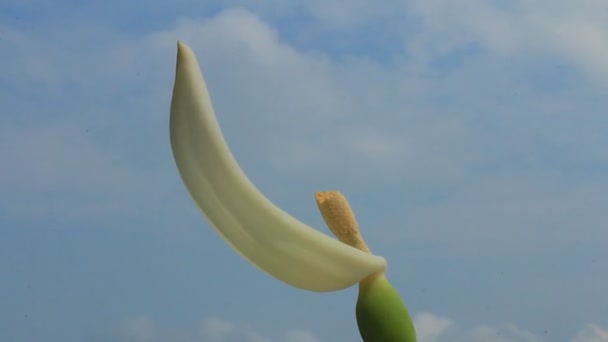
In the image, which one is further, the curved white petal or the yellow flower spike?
the yellow flower spike

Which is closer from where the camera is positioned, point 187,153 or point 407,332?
point 187,153

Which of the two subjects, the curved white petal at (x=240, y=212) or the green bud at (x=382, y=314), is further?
the green bud at (x=382, y=314)

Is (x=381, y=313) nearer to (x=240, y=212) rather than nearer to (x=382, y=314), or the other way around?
(x=382, y=314)

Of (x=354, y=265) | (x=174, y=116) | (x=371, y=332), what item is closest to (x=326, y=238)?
(x=354, y=265)

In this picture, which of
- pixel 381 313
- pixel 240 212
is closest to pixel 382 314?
pixel 381 313

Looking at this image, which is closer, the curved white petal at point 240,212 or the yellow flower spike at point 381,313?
the curved white petal at point 240,212

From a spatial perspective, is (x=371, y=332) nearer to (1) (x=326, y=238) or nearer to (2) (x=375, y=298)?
(2) (x=375, y=298)

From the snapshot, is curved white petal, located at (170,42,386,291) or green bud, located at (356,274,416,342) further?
green bud, located at (356,274,416,342)

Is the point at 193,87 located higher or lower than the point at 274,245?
higher
